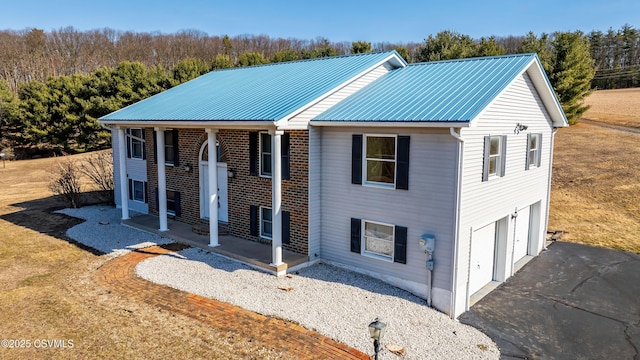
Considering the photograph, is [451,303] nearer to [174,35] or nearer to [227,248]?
[227,248]

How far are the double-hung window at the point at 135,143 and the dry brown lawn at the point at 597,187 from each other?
1874 cm

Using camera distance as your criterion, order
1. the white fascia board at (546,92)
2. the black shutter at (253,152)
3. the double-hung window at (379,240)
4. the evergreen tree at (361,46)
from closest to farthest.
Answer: the double-hung window at (379,240)
the white fascia board at (546,92)
the black shutter at (253,152)
the evergreen tree at (361,46)

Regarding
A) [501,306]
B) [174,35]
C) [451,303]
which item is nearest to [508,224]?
[501,306]

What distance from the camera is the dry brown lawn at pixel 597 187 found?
1808 centimetres

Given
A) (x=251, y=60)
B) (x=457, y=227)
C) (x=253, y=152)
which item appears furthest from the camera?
(x=251, y=60)

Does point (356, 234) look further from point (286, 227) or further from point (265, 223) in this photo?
point (265, 223)

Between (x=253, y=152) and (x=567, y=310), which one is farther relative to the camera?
(x=253, y=152)

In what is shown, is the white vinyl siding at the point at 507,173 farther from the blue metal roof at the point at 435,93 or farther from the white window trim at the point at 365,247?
the white window trim at the point at 365,247

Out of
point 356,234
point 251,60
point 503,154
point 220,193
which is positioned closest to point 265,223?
point 220,193

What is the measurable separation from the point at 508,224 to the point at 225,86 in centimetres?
1181

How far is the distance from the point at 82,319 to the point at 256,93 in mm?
8605

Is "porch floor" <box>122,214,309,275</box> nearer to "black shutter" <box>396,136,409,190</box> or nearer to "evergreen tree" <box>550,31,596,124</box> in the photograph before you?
"black shutter" <box>396,136,409,190</box>

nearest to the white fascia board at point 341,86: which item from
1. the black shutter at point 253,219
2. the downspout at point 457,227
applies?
the black shutter at point 253,219

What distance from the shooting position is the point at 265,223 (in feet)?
46.1
